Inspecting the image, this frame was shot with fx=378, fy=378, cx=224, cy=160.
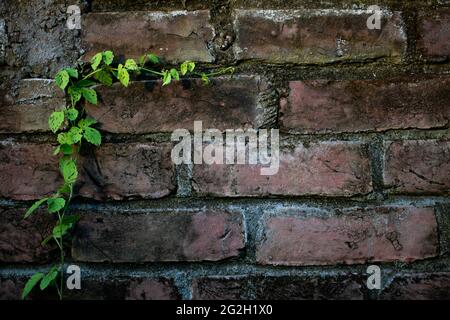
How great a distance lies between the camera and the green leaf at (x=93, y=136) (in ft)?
1.65

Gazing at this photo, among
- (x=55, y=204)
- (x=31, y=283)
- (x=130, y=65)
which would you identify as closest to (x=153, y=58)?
(x=130, y=65)

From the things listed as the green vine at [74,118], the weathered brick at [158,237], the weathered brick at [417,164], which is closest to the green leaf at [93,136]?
the green vine at [74,118]

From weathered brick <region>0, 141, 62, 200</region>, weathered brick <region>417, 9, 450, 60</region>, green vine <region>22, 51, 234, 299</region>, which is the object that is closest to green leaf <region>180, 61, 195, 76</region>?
green vine <region>22, 51, 234, 299</region>

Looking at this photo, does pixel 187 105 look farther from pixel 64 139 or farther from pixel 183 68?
pixel 64 139

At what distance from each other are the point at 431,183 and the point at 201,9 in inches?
15.6

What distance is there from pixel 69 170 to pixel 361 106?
407 mm

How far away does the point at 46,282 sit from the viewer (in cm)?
51

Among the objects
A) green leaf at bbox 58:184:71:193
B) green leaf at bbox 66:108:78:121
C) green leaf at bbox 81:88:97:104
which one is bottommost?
green leaf at bbox 58:184:71:193

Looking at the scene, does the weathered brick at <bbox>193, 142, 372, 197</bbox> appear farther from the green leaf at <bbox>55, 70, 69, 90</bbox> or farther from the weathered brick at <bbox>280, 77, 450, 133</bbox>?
the green leaf at <bbox>55, 70, 69, 90</bbox>

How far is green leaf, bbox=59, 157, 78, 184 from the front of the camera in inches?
20.1

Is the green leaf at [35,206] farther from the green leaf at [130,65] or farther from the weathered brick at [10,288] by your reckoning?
the green leaf at [130,65]

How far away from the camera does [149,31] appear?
20.5 inches

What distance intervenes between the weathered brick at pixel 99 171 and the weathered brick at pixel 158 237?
0.04 metres

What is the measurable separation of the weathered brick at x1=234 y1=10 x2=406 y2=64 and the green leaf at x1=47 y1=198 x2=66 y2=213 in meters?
0.31
